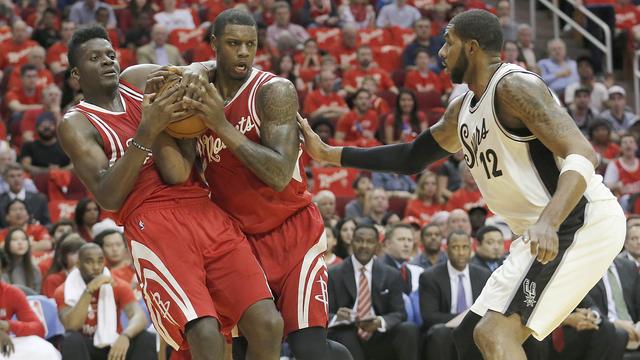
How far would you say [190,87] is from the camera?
4.99 metres

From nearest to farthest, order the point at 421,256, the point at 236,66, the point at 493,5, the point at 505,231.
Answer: the point at 236,66
the point at 421,256
the point at 505,231
the point at 493,5

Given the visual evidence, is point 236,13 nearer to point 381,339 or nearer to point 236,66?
point 236,66

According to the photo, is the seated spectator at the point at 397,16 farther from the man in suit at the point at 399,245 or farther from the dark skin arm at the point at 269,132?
the dark skin arm at the point at 269,132

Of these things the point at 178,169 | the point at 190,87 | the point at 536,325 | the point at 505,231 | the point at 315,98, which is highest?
the point at 190,87

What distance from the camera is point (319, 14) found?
56.5 feet

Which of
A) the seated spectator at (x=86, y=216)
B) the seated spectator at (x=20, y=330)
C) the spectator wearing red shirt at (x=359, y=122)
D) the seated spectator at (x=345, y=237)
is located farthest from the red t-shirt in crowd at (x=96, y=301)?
the spectator wearing red shirt at (x=359, y=122)

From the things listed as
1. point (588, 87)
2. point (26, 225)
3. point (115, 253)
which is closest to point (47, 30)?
point (26, 225)

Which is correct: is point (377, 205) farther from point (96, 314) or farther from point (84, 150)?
point (84, 150)

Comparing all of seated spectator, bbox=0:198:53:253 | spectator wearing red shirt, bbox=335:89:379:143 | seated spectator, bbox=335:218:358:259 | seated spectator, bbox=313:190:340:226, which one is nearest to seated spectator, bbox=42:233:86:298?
seated spectator, bbox=0:198:53:253

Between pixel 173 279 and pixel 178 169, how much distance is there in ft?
1.76

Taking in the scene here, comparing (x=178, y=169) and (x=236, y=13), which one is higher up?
(x=236, y=13)

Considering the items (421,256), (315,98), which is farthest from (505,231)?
(315,98)

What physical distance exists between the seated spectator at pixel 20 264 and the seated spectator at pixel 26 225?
0.91m

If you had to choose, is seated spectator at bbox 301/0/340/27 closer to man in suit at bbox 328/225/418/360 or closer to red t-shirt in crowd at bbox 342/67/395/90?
red t-shirt in crowd at bbox 342/67/395/90
